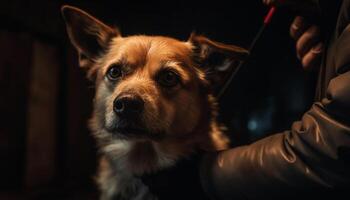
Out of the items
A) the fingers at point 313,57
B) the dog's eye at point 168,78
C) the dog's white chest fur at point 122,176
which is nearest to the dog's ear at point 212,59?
the dog's eye at point 168,78

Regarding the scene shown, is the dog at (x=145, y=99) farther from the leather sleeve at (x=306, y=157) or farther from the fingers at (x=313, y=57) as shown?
the leather sleeve at (x=306, y=157)

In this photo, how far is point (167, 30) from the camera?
2.75 m

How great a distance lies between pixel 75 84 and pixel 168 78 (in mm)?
2388

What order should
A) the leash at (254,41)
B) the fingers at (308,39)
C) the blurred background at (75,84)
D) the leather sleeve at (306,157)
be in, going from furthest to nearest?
the blurred background at (75,84) → the leash at (254,41) → the fingers at (308,39) → the leather sleeve at (306,157)

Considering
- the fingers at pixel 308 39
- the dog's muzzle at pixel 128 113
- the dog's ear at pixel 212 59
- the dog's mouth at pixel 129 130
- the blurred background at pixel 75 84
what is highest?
the fingers at pixel 308 39

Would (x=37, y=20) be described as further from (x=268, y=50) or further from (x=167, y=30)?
(x=268, y=50)

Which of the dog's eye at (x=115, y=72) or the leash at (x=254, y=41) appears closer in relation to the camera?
the leash at (x=254, y=41)

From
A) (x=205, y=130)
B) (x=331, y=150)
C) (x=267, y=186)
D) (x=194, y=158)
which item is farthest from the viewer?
(x=205, y=130)

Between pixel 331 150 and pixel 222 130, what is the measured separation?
1.08m

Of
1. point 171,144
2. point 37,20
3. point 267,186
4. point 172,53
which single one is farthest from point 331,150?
point 37,20

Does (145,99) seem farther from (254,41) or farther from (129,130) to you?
(254,41)

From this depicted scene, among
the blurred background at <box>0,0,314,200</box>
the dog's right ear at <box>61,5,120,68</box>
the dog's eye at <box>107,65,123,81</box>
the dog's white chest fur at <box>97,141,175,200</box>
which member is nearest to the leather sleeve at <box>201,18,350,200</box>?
the dog's white chest fur at <box>97,141,175,200</box>

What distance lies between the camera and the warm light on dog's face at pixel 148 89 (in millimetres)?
1452

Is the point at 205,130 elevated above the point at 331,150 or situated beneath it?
situated beneath
